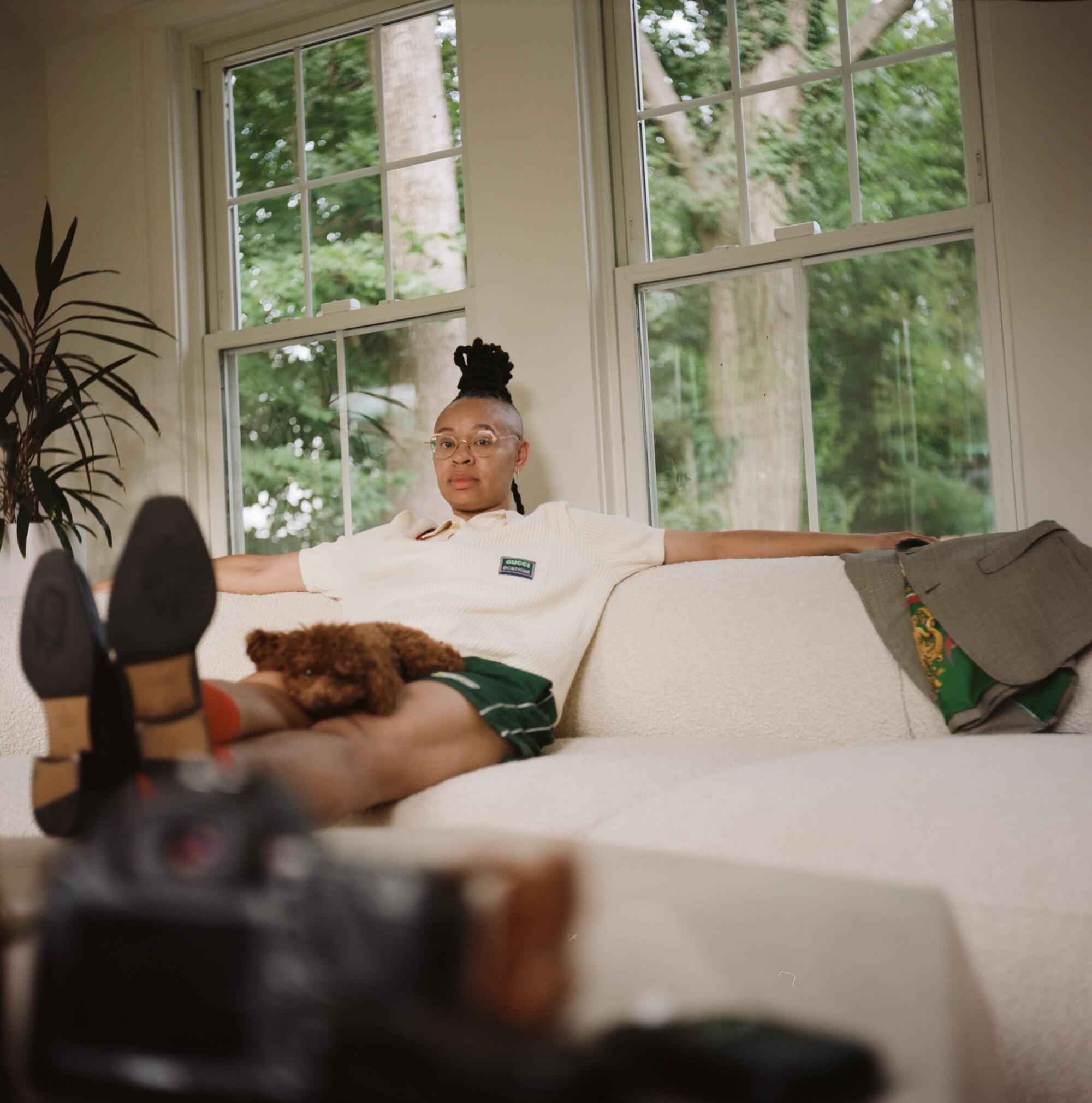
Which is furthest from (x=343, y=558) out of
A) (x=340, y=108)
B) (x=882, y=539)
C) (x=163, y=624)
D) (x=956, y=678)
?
(x=340, y=108)

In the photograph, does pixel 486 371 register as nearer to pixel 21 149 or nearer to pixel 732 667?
pixel 732 667

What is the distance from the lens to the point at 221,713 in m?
1.07

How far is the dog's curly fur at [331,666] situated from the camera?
4.29 ft

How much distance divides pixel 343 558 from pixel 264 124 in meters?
2.11

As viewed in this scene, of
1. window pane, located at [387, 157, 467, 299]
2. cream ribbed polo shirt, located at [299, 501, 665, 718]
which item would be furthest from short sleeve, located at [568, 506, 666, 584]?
window pane, located at [387, 157, 467, 299]

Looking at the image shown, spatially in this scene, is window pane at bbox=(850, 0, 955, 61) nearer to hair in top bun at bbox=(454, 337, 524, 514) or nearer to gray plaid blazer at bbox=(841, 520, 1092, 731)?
hair in top bun at bbox=(454, 337, 524, 514)

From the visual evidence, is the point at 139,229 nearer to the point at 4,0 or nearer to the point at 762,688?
the point at 4,0

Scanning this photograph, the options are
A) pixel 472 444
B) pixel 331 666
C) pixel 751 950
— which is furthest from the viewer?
pixel 472 444

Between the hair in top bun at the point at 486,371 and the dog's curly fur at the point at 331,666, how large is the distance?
48.8 inches

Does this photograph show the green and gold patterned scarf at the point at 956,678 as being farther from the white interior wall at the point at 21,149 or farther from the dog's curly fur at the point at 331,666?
the white interior wall at the point at 21,149

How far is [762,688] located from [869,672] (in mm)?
189

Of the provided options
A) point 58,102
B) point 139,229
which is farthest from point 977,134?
point 58,102

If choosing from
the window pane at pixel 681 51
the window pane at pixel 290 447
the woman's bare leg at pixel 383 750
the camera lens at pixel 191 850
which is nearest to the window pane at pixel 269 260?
the window pane at pixel 290 447

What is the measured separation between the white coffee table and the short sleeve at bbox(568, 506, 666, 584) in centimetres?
153
